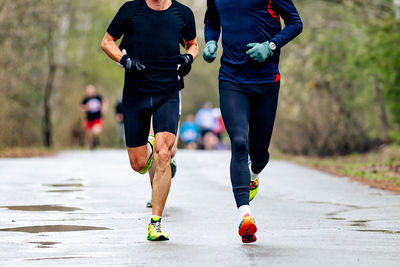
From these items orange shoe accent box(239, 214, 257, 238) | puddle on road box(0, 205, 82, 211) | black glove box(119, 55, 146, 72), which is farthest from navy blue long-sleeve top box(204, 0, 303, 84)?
puddle on road box(0, 205, 82, 211)

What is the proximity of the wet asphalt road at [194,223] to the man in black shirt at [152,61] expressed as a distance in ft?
2.99

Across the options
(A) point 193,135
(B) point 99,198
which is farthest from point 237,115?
(A) point 193,135

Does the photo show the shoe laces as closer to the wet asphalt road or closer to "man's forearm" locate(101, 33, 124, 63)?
the wet asphalt road

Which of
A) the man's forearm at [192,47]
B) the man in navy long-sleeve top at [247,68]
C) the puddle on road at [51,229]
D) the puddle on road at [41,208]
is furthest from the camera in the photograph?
the puddle on road at [41,208]

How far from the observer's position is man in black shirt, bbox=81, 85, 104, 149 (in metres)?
26.7

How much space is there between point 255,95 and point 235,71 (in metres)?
0.25

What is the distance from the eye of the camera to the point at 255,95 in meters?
7.41

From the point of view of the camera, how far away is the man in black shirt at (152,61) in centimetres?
753

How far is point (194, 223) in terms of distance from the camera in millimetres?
8328

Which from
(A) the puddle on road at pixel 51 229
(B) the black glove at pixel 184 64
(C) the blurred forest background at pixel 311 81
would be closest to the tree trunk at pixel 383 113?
(C) the blurred forest background at pixel 311 81

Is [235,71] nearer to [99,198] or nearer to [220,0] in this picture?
[220,0]

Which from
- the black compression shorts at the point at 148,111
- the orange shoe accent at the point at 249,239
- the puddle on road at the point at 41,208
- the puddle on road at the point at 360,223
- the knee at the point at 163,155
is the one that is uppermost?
the black compression shorts at the point at 148,111

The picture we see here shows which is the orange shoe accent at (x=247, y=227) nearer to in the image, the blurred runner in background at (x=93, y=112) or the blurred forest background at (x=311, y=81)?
the blurred forest background at (x=311, y=81)

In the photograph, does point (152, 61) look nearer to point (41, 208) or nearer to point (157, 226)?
point (157, 226)
